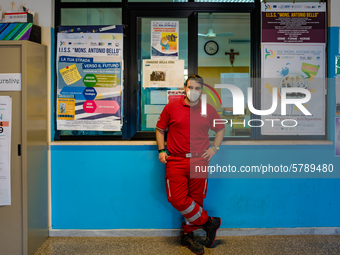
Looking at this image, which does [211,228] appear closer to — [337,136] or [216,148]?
[216,148]

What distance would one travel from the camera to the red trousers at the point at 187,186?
2293mm

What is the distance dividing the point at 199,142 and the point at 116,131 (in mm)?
871

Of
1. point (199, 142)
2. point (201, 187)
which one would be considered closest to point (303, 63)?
point (199, 142)

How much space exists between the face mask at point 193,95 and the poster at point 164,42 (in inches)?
21.6

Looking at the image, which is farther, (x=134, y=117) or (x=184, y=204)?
(x=134, y=117)

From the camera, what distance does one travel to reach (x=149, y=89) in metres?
2.69

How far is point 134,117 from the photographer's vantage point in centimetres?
269

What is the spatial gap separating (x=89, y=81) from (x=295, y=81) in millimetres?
2071

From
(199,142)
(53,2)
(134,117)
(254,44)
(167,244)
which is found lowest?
(167,244)

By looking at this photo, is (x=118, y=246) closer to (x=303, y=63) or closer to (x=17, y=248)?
(x=17, y=248)

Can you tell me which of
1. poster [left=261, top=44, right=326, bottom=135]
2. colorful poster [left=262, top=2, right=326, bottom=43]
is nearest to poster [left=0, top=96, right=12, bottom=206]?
poster [left=261, top=44, right=326, bottom=135]

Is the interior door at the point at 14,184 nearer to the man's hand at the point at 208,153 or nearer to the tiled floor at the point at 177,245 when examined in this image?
the tiled floor at the point at 177,245

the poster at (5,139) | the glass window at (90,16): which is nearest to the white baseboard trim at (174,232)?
the poster at (5,139)

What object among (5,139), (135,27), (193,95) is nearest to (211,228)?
(193,95)
